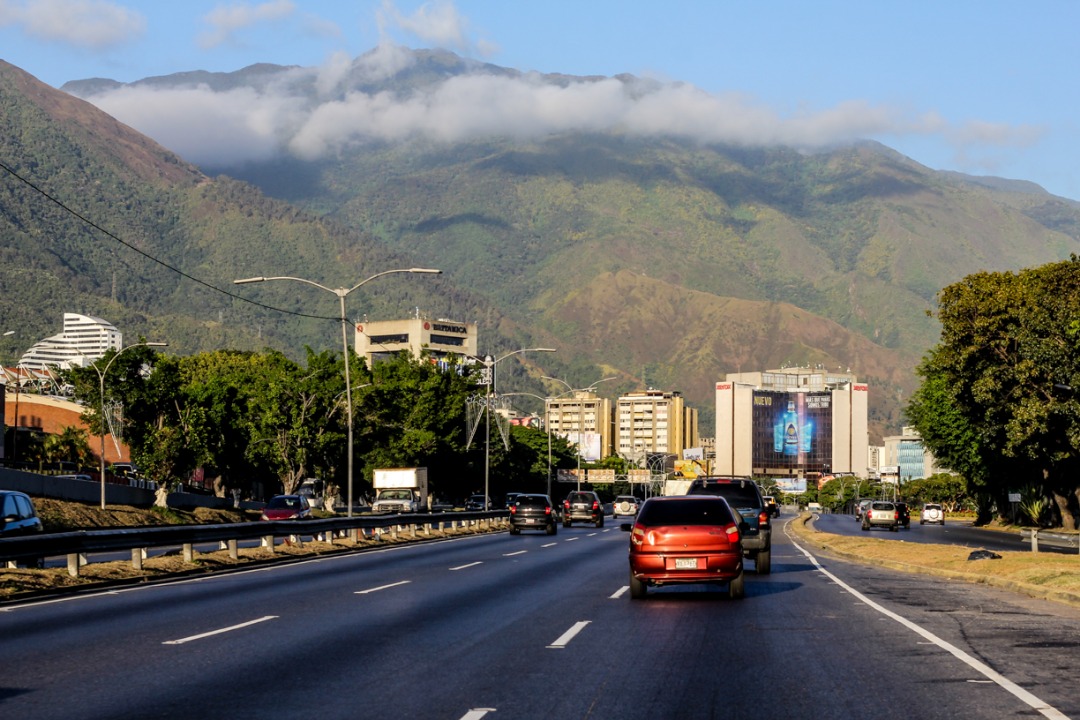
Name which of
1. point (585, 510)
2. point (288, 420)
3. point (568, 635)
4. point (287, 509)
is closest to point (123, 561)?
point (568, 635)

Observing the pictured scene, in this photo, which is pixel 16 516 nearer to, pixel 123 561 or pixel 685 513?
pixel 123 561

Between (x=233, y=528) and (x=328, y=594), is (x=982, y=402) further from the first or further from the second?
(x=328, y=594)

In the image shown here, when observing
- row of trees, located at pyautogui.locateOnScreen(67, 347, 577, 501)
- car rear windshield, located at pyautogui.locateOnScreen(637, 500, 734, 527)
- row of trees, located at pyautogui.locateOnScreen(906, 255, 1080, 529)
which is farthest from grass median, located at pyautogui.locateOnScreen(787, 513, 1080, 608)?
row of trees, located at pyautogui.locateOnScreen(67, 347, 577, 501)

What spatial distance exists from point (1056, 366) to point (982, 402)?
5.96 metres

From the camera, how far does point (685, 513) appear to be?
22.6m

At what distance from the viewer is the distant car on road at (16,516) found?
95.7 feet

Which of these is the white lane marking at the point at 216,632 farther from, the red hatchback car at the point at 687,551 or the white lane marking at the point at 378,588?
the red hatchback car at the point at 687,551

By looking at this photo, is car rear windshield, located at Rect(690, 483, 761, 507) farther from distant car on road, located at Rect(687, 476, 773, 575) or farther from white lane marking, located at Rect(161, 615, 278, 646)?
white lane marking, located at Rect(161, 615, 278, 646)

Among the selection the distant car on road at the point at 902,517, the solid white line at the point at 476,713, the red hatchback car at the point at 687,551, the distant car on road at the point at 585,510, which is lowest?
the distant car on road at the point at 902,517

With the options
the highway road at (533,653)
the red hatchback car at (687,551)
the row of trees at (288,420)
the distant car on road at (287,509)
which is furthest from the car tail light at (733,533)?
the row of trees at (288,420)

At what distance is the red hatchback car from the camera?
72.2ft

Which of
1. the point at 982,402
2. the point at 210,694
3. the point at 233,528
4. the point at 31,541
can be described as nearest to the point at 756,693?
the point at 210,694

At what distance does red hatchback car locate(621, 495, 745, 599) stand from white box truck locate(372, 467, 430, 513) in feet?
172

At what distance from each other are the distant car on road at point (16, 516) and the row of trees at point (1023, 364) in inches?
1895
